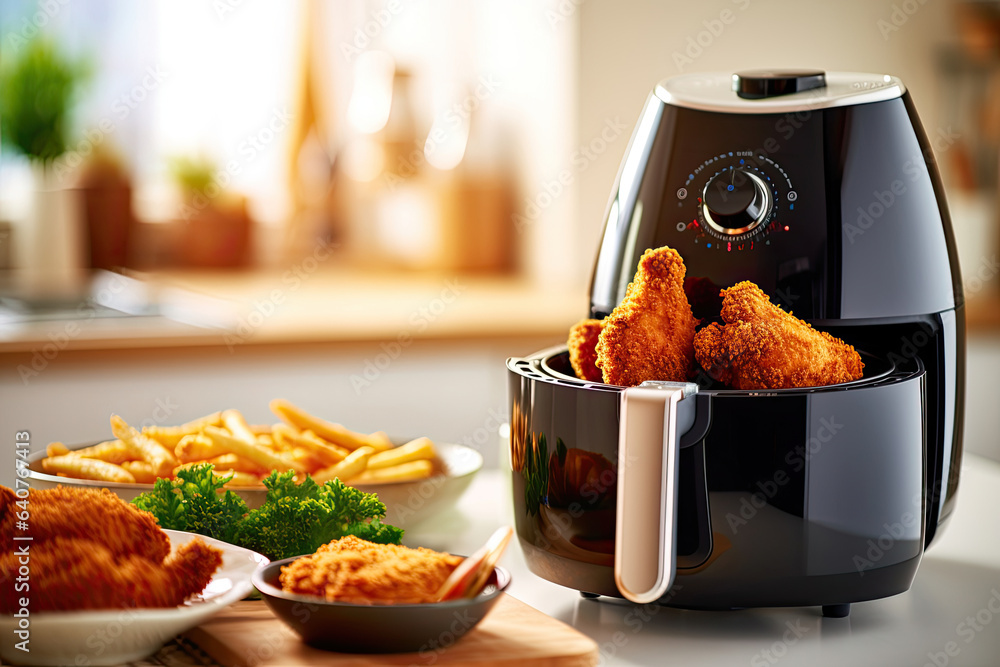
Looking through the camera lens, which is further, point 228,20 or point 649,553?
point 228,20

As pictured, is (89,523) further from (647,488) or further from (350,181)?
(350,181)

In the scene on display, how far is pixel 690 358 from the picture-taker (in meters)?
0.67

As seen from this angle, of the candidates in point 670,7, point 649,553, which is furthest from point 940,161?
point 649,553

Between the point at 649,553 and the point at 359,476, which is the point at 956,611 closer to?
the point at 649,553

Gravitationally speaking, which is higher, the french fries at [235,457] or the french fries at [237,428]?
the french fries at [237,428]

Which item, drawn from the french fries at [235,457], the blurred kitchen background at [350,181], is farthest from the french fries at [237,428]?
the blurred kitchen background at [350,181]

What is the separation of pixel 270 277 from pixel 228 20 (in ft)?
2.50

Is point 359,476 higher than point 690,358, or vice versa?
point 690,358

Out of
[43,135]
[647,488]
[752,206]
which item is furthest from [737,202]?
[43,135]

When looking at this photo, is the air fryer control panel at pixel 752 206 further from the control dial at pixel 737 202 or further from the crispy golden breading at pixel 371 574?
the crispy golden breading at pixel 371 574

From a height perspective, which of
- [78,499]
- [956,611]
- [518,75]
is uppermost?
[518,75]

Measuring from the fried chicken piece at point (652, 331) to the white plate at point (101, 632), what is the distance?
0.82 ft

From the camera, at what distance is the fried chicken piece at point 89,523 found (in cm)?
57

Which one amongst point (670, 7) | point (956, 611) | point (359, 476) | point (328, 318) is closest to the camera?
point (956, 611)
